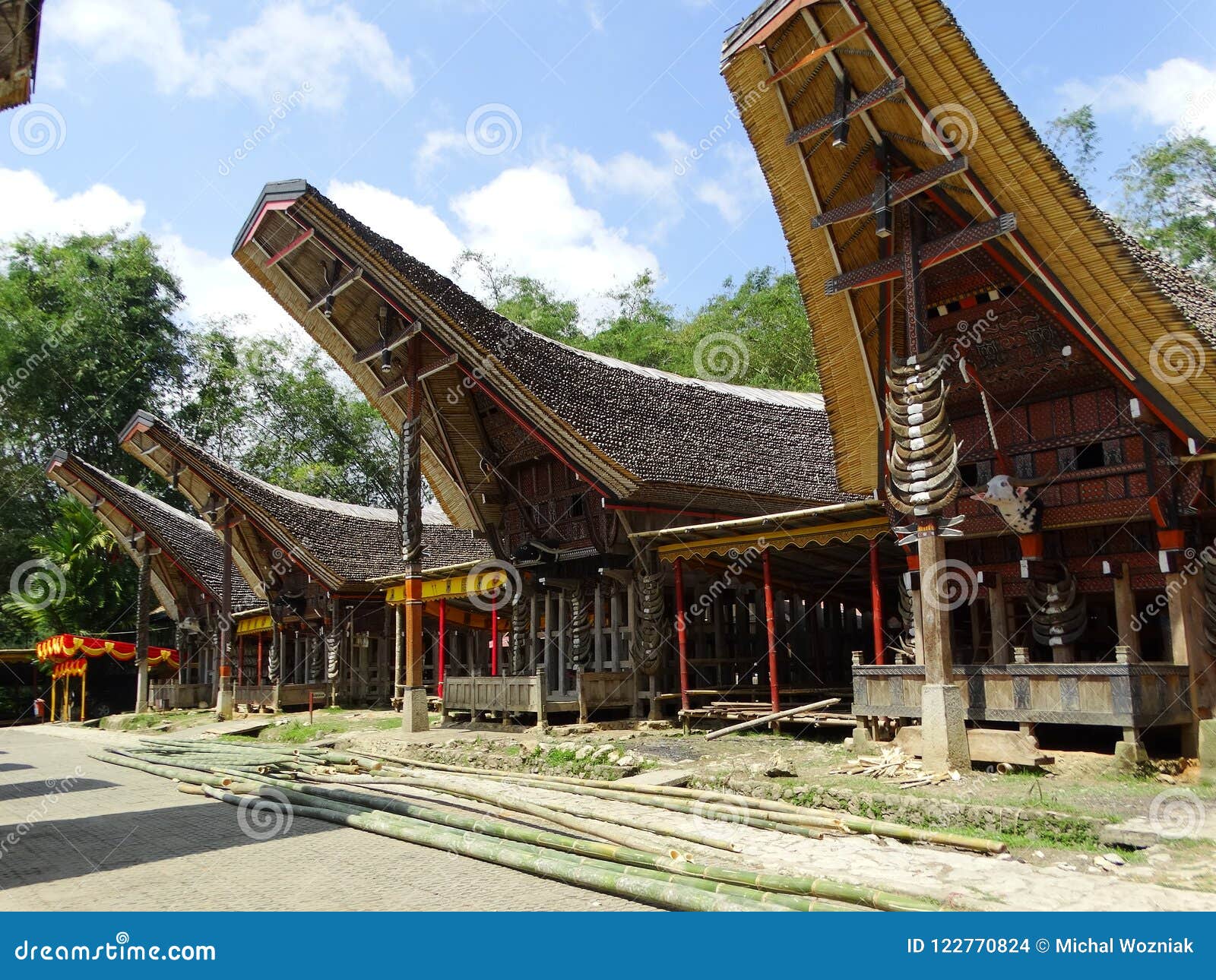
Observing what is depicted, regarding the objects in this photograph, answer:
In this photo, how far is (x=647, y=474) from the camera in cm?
1556

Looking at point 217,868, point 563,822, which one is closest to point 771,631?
point 563,822

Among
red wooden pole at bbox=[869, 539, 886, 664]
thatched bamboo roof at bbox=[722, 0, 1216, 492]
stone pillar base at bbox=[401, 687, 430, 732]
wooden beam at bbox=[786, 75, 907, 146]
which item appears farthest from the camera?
stone pillar base at bbox=[401, 687, 430, 732]

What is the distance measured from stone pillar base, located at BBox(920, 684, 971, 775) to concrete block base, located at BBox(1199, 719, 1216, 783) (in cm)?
209

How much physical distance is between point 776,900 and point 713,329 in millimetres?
33891

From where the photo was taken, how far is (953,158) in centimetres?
987

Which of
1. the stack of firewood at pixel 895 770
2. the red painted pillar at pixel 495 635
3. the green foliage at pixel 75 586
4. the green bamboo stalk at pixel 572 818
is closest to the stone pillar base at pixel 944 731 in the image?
the stack of firewood at pixel 895 770

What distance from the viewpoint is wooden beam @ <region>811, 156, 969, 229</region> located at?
32.1ft

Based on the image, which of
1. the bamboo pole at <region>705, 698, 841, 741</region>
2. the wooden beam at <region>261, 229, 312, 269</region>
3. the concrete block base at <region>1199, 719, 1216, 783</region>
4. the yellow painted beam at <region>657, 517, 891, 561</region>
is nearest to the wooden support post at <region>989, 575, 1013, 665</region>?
the yellow painted beam at <region>657, 517, 891, 561</region>

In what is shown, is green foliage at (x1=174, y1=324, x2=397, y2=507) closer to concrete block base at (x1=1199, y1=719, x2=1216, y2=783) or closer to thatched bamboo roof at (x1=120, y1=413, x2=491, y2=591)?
thatched bamboo roof at (x1=120, y1=413, x2=491, y2=591)

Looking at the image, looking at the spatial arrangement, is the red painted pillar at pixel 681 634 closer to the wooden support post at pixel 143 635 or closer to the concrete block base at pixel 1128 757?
the concrete block base at pixel 1128 757

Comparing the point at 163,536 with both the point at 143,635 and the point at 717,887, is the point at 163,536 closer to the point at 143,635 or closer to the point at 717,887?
the point at 143,635

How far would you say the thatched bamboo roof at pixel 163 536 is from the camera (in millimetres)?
27828

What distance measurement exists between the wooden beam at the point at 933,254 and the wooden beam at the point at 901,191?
0.58 m

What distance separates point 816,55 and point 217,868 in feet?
29.5
